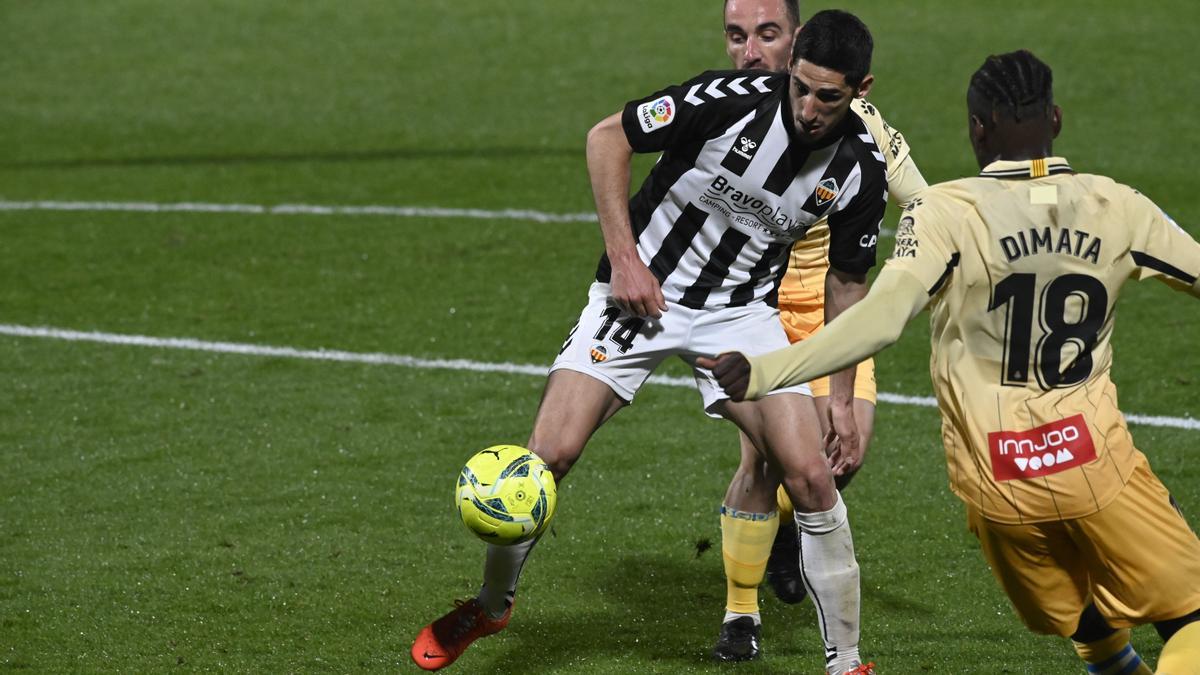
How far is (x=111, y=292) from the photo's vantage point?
11039 millimetres

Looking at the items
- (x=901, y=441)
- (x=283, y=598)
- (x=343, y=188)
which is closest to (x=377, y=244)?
(x=343, y=188)

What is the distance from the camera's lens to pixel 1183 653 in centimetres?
405

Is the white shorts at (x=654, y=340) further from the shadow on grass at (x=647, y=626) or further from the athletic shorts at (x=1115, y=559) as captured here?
the athletic shorts at (x=1115, y=559)

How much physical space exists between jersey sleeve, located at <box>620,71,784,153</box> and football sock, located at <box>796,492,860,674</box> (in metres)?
1.32

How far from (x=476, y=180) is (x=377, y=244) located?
82.9 inches

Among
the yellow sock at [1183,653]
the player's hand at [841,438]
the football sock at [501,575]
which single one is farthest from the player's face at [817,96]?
the yellow sock at [1183,653]

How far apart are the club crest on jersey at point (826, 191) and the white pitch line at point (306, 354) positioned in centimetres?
361

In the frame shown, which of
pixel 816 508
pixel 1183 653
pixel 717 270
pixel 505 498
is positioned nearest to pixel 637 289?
pixel 717 270

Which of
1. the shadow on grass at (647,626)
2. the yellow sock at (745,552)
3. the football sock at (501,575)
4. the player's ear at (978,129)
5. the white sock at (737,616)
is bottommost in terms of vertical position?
the shadow on grass at (647,626)

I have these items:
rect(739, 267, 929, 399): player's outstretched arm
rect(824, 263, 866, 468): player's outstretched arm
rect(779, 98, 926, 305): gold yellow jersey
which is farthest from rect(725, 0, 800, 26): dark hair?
rect(739, 267, 929, 399): player's outstretched arm

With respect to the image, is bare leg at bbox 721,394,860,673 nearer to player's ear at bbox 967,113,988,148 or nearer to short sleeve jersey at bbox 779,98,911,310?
short sleeve jersey at bbox 779,98,911,310

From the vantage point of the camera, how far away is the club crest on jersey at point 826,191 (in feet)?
17.4

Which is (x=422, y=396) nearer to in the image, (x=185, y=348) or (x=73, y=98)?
(x=185, y=348)

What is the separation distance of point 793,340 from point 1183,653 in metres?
2.48
